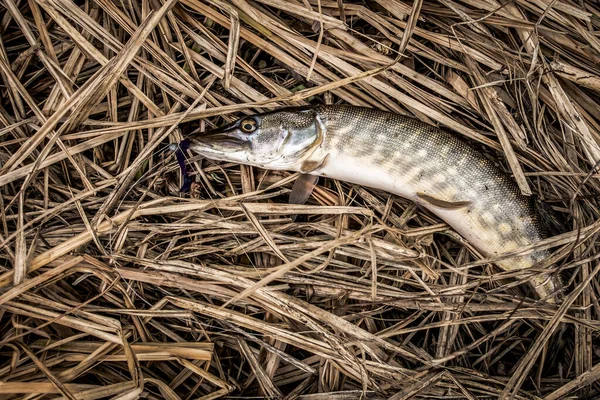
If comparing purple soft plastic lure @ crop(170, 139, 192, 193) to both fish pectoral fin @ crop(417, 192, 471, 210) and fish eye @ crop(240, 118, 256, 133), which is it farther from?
fish pectoral fin @ crop(417, 192, 471, 210)

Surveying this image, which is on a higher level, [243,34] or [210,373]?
[243,34]

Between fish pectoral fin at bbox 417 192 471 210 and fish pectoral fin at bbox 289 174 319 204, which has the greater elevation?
fish pectoral fin at bbox 417 192 471 210

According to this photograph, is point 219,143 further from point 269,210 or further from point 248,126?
point 269,210

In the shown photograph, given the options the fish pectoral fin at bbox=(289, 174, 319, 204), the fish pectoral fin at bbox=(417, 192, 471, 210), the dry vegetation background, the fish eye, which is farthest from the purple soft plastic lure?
the fish pectoral fin at bbox=(417, 192, 471, 210)

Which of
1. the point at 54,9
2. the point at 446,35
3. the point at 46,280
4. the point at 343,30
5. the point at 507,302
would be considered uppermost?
the point at 446,35

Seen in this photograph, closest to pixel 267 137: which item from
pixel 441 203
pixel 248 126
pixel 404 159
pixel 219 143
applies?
pixel 248 126

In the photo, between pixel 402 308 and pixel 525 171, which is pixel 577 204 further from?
pixel 402 308

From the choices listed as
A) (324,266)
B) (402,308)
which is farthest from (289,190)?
(402,308)
